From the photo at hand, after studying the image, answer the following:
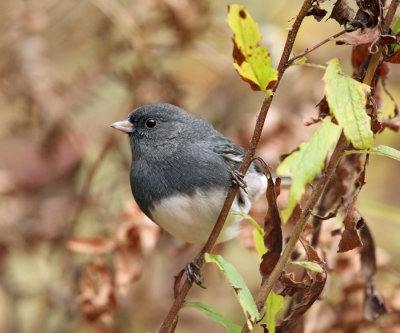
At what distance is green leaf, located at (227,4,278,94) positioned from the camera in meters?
1.01

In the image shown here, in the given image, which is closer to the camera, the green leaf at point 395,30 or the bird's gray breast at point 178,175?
the green leaf at point 395,30

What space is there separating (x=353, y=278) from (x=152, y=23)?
140cm

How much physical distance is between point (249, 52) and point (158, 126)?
1099 mm

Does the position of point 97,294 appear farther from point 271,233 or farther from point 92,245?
point 271,233

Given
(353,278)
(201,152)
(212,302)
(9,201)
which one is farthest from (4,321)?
(353,278)

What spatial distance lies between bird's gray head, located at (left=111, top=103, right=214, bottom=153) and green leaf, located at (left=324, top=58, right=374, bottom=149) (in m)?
1.04

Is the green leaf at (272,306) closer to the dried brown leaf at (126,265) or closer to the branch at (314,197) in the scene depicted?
the branch at (314,197)

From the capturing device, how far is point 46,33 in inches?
125

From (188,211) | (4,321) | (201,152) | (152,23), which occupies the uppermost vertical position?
(152,23)

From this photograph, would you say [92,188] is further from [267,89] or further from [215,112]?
[267,89]

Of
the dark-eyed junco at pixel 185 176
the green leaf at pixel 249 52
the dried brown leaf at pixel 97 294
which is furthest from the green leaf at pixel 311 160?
the dried brown leaf at pixel 97 294

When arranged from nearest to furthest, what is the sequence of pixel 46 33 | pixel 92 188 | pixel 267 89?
pixel 267 89
pixel 92 188
pixel 46 33

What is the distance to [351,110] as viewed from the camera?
101cm

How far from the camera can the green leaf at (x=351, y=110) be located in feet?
3.29
